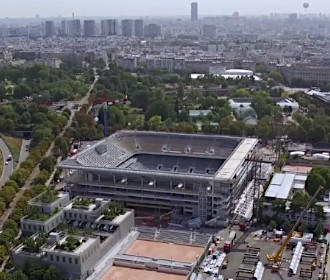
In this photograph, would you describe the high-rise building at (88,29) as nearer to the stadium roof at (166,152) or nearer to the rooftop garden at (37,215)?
the stadium roof at (166,152)

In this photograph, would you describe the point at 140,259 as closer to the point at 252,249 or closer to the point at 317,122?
the point at 252,249

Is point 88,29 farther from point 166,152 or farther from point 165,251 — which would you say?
point 165,251

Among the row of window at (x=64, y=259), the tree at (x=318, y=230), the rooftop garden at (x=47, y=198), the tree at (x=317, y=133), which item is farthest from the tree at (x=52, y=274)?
the tree at (x=317, y=133)

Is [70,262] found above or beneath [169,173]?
beneath

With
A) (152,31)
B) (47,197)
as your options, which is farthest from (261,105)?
(152,31)

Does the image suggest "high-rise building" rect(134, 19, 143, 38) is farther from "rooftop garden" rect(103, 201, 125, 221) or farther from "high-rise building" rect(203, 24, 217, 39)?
"rooftop garden" rect(103, 201, 125, 221)

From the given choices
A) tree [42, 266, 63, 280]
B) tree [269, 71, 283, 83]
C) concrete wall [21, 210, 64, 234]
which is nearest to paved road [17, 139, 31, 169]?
concrete wall [21, 210, 64, 234]
